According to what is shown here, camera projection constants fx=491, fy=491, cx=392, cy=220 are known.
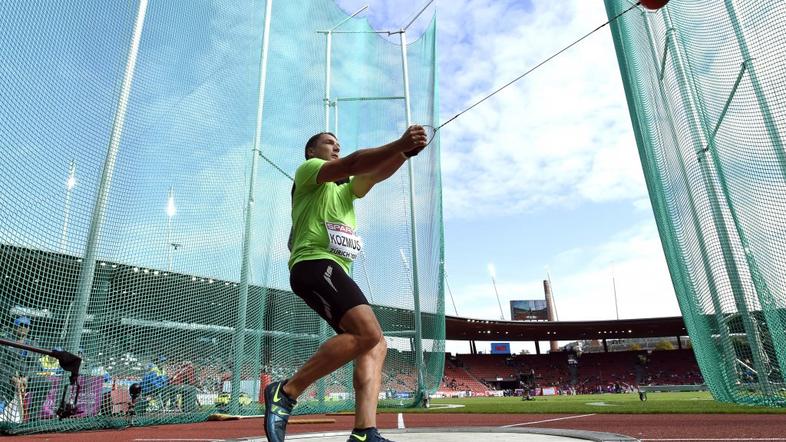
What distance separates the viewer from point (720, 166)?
5.71m

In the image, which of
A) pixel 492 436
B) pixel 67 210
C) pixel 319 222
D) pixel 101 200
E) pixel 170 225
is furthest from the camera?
pixel 170 225

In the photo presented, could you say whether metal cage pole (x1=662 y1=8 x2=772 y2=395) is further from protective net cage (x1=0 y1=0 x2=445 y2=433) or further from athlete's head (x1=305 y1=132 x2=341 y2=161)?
protective net cage (x1=0 y1=0 x2=445 y2=433)

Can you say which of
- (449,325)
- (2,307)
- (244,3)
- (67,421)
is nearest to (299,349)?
(67,421)

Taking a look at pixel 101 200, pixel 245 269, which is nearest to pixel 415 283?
pixel 245 269

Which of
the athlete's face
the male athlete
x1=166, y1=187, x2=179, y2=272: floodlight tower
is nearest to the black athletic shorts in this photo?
the male athlete

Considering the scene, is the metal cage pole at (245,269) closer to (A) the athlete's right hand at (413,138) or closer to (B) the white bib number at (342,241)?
(B) the white bib number at (342,241)

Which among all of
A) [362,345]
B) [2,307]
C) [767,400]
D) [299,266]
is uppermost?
[2,307]

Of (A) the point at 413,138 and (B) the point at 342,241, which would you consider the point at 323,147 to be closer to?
(B) the point at 342,241

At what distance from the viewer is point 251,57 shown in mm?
8289

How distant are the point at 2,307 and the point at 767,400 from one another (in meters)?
8.39

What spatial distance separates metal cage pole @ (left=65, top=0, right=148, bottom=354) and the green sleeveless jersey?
3.81m

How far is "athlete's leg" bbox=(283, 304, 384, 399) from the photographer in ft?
7.20

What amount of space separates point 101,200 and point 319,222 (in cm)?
407

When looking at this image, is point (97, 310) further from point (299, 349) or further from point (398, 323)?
point (398, 323)
